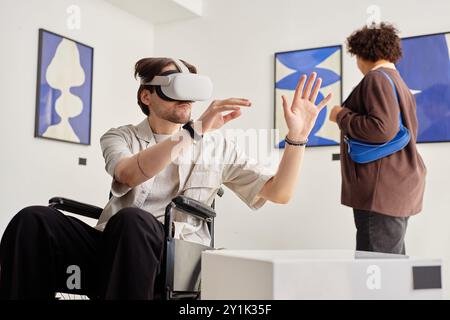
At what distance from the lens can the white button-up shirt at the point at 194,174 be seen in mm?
1688

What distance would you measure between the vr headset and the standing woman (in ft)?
2.64

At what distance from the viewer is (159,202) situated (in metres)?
1.73

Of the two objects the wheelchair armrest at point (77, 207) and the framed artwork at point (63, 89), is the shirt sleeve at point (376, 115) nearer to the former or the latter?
the wheelchair armrest at point (77, 207)

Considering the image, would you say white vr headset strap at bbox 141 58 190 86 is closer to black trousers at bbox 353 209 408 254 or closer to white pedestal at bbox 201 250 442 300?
white pedestal at bbox 201 250 442 300

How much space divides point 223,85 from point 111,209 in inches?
96.0

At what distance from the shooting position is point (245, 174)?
1809 millimetres

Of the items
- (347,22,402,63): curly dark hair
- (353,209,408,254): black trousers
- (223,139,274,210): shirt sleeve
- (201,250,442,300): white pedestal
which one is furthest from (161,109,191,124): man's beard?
(347,22,402,63): curly dark hair

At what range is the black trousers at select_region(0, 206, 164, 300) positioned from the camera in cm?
130

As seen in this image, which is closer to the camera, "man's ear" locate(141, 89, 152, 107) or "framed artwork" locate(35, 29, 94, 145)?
"man's ear" locate(141, 89, 152, 107)

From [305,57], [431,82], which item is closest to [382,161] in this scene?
[431,82]

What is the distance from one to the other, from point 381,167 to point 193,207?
0.98 meters

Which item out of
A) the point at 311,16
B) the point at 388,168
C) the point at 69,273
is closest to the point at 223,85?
the point at 311,16

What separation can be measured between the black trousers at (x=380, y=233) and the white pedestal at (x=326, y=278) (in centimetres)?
102

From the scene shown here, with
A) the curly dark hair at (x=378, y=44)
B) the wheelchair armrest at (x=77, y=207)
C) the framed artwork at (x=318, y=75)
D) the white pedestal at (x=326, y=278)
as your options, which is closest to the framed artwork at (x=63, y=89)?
the framed artwork at (x=318, y=75)
